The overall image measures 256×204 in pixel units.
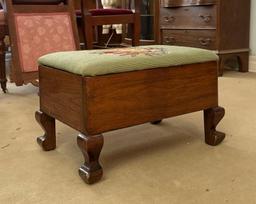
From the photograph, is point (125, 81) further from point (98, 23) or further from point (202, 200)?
point (98, 23)

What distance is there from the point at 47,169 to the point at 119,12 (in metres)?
1.56

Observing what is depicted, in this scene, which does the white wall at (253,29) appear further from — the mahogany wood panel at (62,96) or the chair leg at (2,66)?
the mahogany wood panel at (62,96)

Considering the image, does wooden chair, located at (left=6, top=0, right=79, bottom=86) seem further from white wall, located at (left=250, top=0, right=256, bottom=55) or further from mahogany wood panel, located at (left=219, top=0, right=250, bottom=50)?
white wall, located at (left=250, top=0, right=256, bottom=55)

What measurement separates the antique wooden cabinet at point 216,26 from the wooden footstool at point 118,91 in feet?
4.83

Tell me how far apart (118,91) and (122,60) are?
0.09 m

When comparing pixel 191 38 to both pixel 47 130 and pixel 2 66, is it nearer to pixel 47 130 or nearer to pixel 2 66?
pixel 2 66

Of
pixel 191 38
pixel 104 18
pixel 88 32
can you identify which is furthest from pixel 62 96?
pixel 191 38

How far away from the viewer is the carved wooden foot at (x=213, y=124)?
129 centimetres

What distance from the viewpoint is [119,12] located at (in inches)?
96.0

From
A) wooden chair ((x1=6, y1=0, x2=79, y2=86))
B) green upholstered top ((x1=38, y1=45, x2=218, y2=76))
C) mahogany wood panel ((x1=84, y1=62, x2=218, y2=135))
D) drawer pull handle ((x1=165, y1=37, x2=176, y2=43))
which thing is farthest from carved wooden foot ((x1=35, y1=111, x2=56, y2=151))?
drawer pull handle ((x1=165, y1=37, x2=176, y2=43))

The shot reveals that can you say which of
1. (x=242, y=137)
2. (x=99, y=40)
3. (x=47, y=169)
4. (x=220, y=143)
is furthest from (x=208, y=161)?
(x=99, y=40)

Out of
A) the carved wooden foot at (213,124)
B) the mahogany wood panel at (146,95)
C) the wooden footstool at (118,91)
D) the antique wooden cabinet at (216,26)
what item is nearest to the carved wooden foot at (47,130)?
the wooden footstool at (118,91)

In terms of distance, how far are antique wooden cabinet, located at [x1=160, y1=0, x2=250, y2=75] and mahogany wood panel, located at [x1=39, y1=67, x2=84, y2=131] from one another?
173cm

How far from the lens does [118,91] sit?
1.04 m
